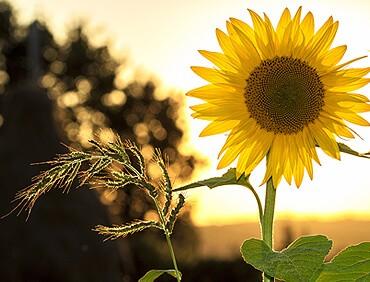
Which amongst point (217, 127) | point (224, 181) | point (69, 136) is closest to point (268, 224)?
point (224, 181)

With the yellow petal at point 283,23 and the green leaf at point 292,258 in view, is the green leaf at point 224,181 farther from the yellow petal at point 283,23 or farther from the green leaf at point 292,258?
the yellow petal at point 283,23

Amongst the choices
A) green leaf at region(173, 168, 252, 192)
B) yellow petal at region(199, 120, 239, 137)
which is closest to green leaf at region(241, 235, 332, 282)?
green leaf at region(173, 168, 252, 192)

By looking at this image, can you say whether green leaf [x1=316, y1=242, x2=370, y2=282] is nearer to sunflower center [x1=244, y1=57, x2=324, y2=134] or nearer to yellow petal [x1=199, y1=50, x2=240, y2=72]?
sunflower center [x1=244, y1=57, x2=324, y2=134]

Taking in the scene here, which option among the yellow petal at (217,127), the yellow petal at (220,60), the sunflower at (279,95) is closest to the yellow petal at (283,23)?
the sunflower at (279,95)

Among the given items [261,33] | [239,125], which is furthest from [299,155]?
[261,33]

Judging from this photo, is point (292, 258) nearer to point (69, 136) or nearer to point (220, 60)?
point (220, 60)

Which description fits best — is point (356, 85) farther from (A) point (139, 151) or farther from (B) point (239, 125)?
(A) point (139, 151)

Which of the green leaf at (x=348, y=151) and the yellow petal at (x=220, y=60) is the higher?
the yellow petal at (x=220, y=60)
